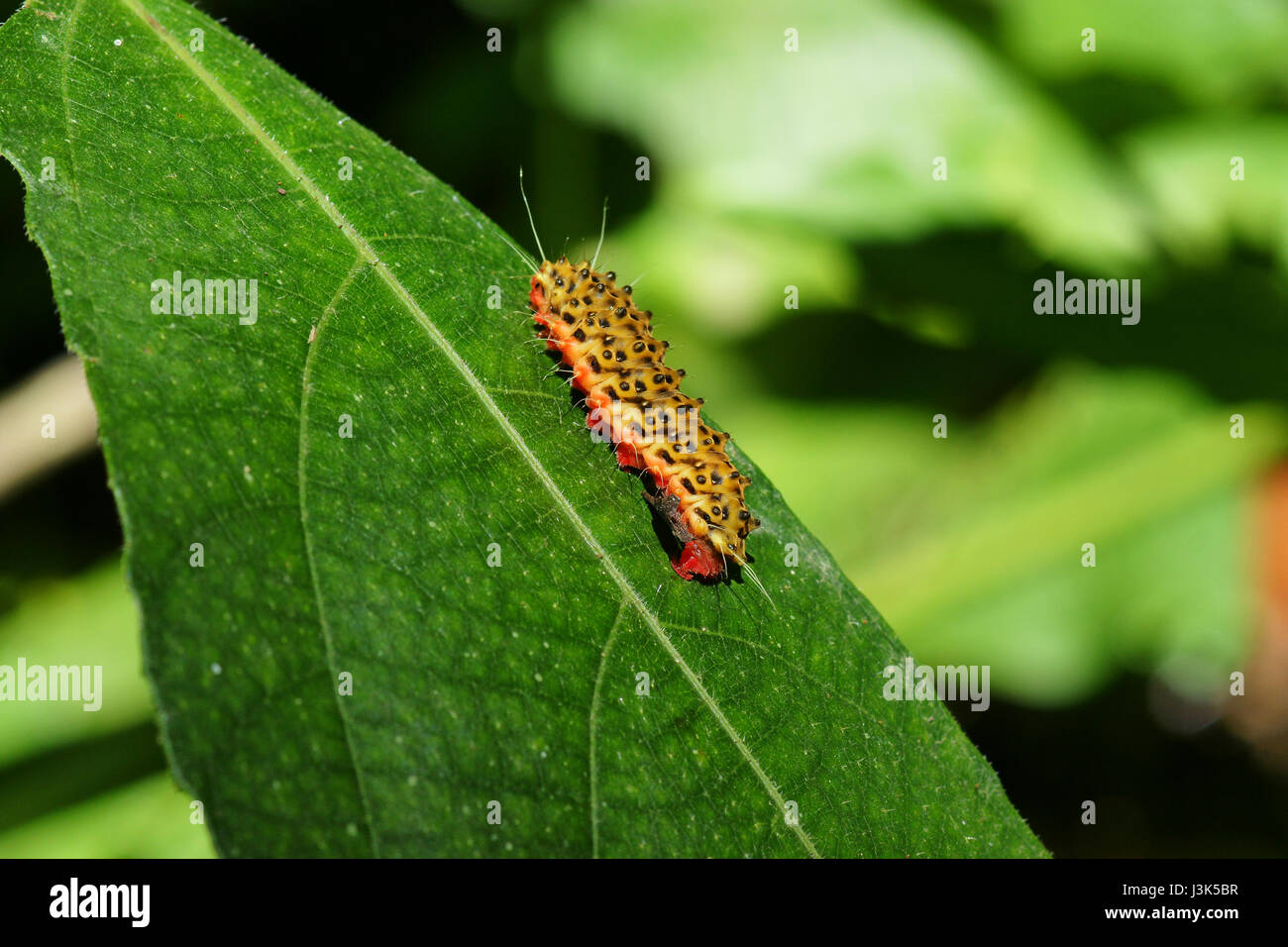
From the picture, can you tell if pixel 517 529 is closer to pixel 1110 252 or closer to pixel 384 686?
pixel 384 686

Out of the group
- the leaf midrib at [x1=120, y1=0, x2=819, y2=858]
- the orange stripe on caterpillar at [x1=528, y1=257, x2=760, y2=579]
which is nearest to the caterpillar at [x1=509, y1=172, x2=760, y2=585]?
the orange stripe on caterpillar at [x1=528, y1=257, x2=760, y2=579]

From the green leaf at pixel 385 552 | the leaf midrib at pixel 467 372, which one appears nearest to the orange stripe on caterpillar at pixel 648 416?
the green leaf at pixel 385 552

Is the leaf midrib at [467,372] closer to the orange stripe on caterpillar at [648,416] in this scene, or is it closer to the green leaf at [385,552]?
the green leaf at [385,552]

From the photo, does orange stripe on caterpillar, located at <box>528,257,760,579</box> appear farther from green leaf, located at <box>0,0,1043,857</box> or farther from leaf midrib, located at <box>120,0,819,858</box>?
leaf midrib, located at <box>120,0,819,858</box>

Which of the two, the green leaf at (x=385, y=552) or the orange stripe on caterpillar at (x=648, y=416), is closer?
the green leaf at (x=385, y=552)

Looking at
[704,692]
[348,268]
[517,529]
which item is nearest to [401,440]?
[517,529]

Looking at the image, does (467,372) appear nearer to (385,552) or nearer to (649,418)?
(385,552)

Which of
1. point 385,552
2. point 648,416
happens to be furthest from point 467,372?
point 648,416

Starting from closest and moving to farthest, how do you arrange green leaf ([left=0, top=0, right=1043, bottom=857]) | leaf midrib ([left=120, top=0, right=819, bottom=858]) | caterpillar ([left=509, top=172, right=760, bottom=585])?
1. green leaf ([left=0, top=0, right=1043, bottom=857])
2. leaf midrib ([left=120, top=0, right=819, bottom=858])
3. caterpillar ([left=509, top=172, right=760, bottom=585])
